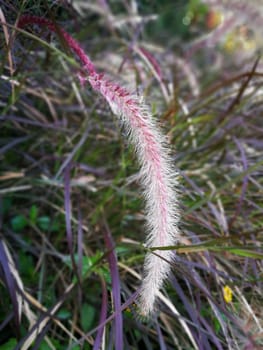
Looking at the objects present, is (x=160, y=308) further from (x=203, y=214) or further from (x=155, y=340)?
(x=203, y=214)

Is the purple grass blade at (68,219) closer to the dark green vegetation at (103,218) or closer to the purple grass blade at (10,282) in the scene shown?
the dark green vegetation at (103,218)

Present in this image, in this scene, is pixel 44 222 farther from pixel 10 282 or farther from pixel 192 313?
pixel 192 313

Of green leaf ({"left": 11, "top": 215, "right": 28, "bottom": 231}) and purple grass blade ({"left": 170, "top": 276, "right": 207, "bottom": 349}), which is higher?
green leaf ({"left": 11, "top": 215, "right": 28, "bottom": 231})

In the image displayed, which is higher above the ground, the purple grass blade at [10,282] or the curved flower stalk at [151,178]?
the curved flower stalk at [151,178]

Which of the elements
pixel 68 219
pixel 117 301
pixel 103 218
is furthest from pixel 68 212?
pixel 117 301

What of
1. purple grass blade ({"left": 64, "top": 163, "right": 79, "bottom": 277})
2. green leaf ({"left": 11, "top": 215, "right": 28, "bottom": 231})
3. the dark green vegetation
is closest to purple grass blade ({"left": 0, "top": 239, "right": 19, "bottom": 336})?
the dark green vegetation

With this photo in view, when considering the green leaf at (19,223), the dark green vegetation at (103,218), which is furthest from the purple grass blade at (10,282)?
the green leaf at (19,223)

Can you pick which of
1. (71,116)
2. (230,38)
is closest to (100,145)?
(71,116)

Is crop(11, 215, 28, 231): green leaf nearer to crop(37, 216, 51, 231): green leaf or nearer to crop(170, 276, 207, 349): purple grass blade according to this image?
crop(37, 216, 51, 231): green leaf
